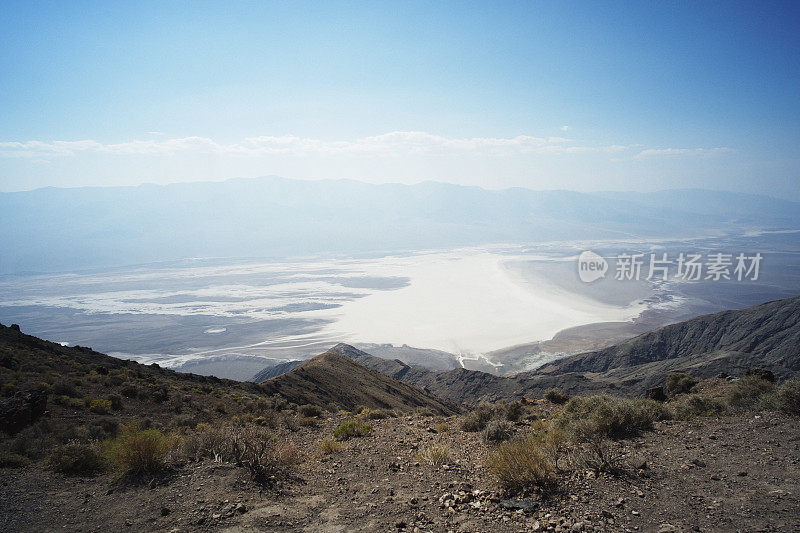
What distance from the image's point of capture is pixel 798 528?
3.56m

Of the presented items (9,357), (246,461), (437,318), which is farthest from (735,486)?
(437,318)

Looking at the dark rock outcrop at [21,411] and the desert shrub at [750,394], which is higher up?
the desert shrub at [750,394]

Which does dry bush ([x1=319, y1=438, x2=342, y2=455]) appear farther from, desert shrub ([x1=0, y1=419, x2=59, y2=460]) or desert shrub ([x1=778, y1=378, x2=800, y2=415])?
desert shrub ([x1=778, y1=378, x2=800, y2=415])

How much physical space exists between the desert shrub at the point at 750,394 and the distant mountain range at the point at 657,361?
90.7 ft

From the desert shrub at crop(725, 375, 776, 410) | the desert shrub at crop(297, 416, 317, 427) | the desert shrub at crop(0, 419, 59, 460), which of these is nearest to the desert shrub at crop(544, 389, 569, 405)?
the desert shrub at crop(725, 375, 776, 410)

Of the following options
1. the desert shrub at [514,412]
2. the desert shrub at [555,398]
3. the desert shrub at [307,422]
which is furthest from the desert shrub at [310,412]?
the desert shrub at [555,398]

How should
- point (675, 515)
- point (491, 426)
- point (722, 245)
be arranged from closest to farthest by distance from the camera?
point (675, 515) < point (491, 426) < point (722, 245)

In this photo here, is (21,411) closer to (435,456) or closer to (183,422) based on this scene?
(183,422)

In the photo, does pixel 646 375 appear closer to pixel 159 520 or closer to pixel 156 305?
pixel 159 520

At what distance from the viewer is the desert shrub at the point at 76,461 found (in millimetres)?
6027

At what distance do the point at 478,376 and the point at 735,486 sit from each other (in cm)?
4037

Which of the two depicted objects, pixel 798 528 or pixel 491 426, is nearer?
pixel 798 528

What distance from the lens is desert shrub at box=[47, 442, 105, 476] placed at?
6027 mm

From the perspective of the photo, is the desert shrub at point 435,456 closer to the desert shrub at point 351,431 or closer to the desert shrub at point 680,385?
the desert shrub at point 351,431
